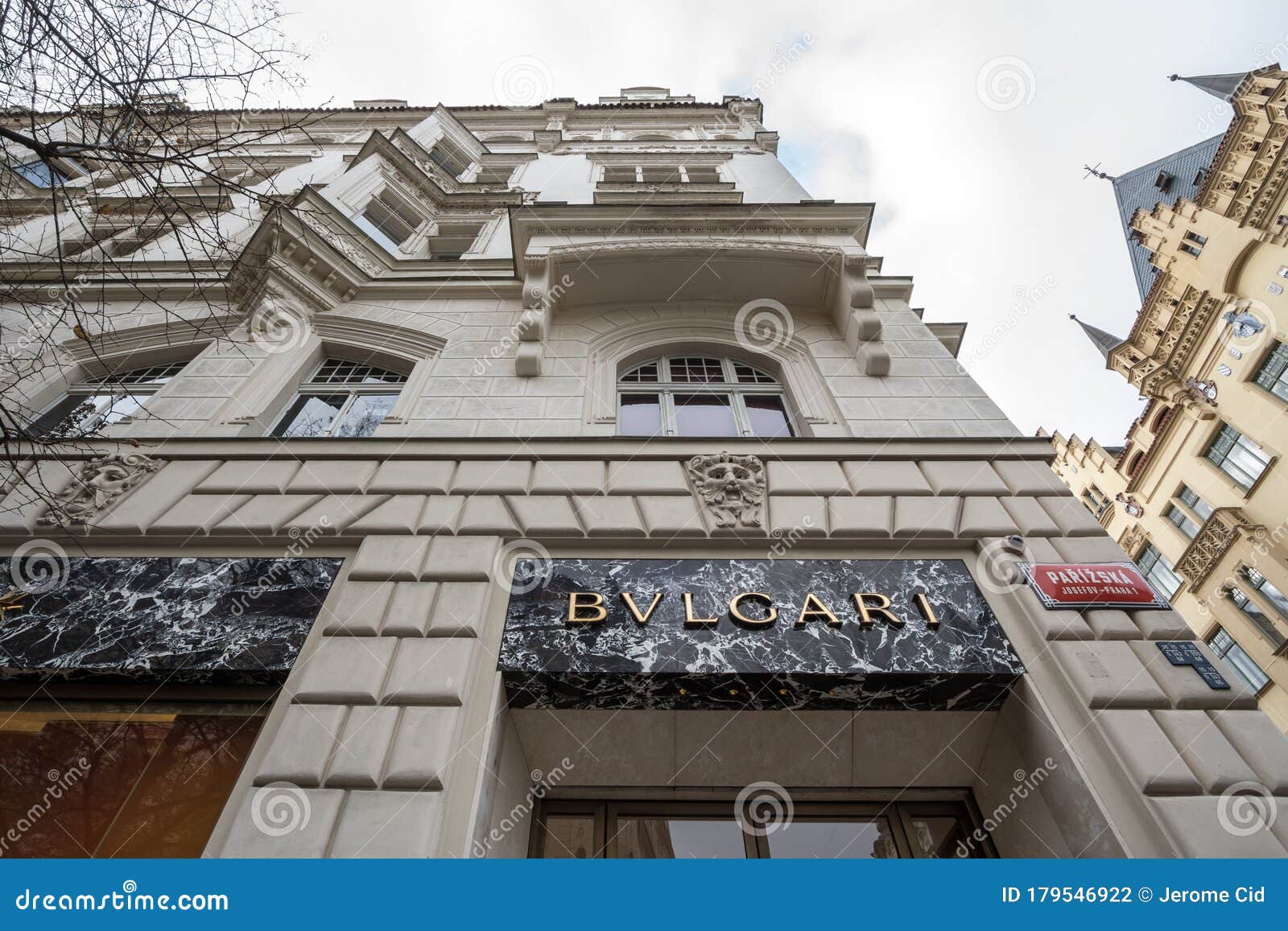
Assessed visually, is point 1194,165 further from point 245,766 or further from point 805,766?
point 245,766

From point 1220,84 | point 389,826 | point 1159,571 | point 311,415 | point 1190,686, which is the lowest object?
point 389,826

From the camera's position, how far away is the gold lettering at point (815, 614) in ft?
18.7

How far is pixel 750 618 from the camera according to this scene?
574cm

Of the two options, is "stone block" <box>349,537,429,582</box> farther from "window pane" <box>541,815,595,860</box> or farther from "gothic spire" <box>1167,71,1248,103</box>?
"gothic spire" <box>1167,71,1248,103</box>

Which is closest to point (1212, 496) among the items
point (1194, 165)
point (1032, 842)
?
point (1194, 165)

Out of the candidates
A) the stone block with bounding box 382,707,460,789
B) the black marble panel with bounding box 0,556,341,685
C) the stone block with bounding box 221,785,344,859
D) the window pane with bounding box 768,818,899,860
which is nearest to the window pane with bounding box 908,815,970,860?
the window pane with bounding box 768,818,899,860

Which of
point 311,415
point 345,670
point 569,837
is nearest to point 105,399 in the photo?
point 311,415

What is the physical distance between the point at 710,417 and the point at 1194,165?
47.1 metres

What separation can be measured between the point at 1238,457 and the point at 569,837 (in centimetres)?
3890

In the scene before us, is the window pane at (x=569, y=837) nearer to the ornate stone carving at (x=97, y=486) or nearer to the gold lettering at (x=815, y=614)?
the gold lettering at (x=815, y=614)

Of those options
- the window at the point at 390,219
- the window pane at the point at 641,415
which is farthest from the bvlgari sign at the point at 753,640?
the window at the point at 390,219

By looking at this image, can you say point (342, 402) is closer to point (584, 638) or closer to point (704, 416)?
point (704, 416)

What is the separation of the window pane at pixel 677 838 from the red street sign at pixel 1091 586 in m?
3.48

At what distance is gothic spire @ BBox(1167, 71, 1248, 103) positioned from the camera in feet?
116
